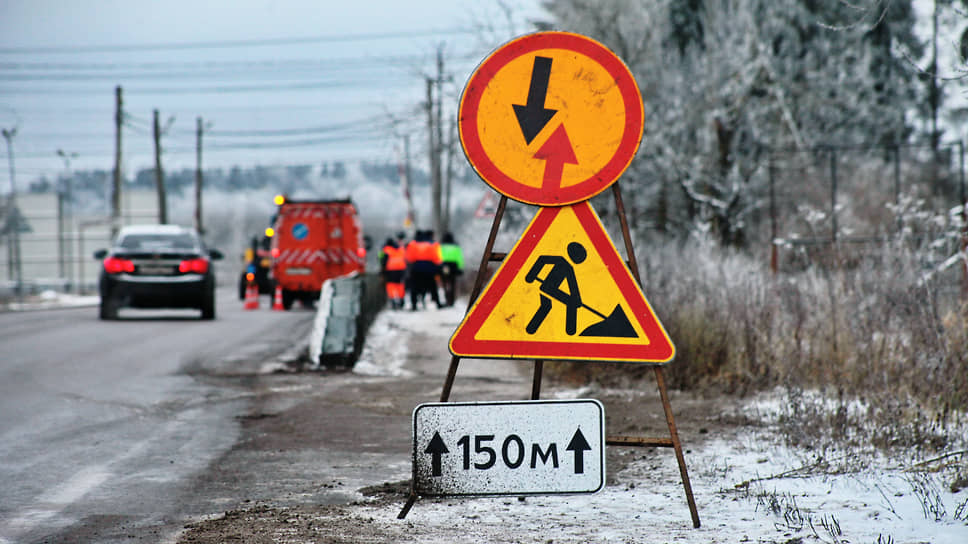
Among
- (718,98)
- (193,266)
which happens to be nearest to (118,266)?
(193,266)

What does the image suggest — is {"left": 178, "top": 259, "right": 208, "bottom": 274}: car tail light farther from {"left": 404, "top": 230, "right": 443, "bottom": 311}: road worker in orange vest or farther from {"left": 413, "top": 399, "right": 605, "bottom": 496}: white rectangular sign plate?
{"left": 413, "top": 399, "right": 605, "bottom": 496}: white rectangular sign plate

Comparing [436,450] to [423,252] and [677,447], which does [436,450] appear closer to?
[677,447]

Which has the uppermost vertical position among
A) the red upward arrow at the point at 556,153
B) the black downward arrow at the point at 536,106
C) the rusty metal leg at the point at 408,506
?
the black downward arrow at the point at 536,106

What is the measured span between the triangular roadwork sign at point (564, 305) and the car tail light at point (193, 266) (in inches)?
634

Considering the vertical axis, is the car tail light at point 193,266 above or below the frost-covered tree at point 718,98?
below

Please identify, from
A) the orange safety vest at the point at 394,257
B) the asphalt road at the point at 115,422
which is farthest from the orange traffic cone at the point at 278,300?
the asphalt road at the point at 115,422

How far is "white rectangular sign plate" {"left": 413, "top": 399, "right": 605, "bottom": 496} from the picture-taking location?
4680mm

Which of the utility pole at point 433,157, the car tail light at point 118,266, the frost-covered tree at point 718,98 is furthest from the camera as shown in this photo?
the utility pole at point 433,157

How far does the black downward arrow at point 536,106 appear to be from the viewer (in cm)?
483

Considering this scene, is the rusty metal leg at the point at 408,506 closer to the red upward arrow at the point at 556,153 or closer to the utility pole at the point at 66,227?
the red upward arrow at the point at 556,153

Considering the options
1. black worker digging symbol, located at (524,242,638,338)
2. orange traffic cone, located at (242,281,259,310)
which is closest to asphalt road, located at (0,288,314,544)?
black worker digging symbol, located at (524,242,638,338)

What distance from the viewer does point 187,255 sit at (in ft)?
65.8

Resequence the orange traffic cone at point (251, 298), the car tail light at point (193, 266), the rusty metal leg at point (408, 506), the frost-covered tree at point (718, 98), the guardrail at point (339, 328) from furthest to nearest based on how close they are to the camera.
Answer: the orange traffic cone at point (251, 298), the frost-covered tree at point (718, 98), the car tail light at point (193, 266), the guardrail at point (339, 328), the rusty metal leg at point (408, 506)

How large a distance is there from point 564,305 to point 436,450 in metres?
0.79
